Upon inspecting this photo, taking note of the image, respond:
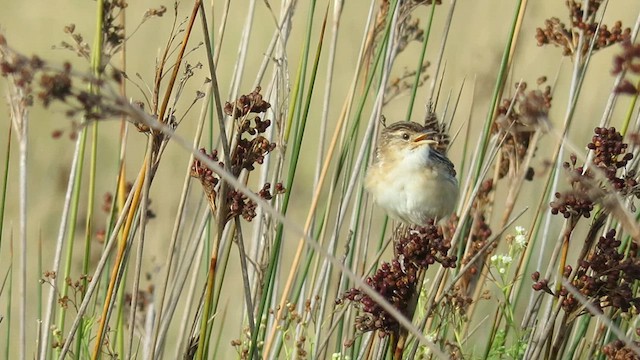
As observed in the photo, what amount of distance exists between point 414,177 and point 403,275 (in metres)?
1.50

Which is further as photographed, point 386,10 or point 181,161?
point 181,161

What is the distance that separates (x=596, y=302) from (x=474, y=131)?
12.8 ft

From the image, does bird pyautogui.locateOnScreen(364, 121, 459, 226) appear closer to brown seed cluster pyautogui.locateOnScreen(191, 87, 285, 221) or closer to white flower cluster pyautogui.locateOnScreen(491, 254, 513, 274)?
white flower cluster pyautogui.locateOnScreen(491, 254, 513, 274)

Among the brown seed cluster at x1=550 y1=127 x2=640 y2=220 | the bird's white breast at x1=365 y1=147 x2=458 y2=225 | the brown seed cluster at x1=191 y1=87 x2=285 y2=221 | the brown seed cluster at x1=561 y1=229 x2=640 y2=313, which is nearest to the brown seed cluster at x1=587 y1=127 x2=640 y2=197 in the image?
the brown seed cluster at x1=550 y1=127 x2=640 y2=220

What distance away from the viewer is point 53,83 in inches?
64.7

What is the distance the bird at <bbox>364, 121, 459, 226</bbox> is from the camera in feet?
13.0

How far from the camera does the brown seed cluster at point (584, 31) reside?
340 cm

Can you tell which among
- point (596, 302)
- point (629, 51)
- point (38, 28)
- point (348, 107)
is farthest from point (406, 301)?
point (38, 28)

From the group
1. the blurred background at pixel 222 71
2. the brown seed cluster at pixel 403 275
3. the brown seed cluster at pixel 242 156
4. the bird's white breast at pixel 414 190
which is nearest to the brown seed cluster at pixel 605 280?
the brown seed cluster at pixel 403 275

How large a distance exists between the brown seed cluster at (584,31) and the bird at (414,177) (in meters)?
0.50

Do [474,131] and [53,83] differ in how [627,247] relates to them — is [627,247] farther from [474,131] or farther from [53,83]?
[474,131]

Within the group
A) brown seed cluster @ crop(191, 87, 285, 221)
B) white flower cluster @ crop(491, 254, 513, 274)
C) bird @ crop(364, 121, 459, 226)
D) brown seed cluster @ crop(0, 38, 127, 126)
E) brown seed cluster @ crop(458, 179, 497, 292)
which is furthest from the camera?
bird @ crop(364, 121, 459, 226)

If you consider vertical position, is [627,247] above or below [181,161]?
below

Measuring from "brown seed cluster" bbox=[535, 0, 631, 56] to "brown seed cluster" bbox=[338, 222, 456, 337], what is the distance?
996mm
